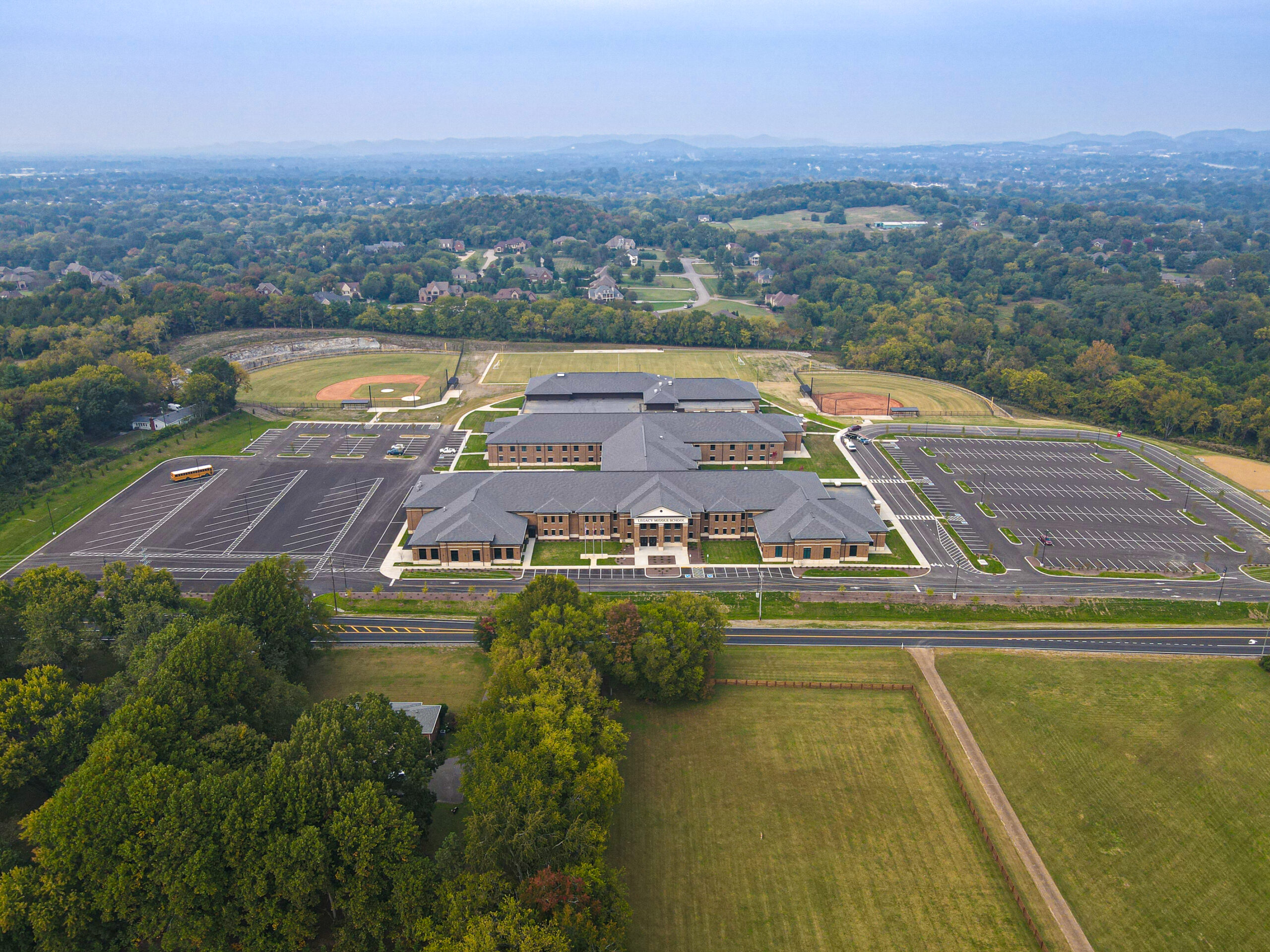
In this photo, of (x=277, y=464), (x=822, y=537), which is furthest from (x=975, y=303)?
(x=277, y=464)

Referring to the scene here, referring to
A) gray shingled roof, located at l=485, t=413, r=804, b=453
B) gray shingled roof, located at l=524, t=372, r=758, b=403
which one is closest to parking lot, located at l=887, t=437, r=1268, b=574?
gray shingled roof, located at l=485, t=413, r=804, b=453

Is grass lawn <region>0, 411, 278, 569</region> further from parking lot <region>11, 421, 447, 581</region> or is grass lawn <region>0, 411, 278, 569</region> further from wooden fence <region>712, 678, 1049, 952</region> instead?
wooden fence <region>712, 678, 1049, 952</region>

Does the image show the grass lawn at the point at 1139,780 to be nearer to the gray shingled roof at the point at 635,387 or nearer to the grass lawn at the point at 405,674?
the grass lawn at the point at 405,674

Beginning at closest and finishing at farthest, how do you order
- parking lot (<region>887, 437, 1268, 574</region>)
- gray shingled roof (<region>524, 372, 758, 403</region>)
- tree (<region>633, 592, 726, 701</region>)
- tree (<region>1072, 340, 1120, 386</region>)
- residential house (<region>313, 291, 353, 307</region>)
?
tree (<region>633, 592, 726, 701</region>) < parking lot (<region>887, 437, 1268, 574</region>) < gray shingled roof (<region>524, 372, 758, 403</region>) < tree (<region>1072, 340, 1120, 386</region>) < residential house (<region>313, 291, 353, 307</region>)

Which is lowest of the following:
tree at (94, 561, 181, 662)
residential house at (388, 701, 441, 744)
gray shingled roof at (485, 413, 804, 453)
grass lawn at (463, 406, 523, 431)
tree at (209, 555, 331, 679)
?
grass lawn at (463, 406, 523, 431)

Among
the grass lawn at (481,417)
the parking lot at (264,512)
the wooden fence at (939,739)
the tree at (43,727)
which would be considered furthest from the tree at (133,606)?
the grass lawn at (481,417)

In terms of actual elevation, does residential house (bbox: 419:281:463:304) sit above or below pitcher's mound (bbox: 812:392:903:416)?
above

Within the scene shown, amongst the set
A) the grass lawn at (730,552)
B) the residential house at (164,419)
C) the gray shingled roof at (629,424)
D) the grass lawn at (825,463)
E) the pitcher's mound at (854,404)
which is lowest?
the pitcher's mound at (854,404)

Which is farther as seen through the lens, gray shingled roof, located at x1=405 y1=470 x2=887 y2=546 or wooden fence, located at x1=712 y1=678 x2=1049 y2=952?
gray shingled roof, located at x1=405 y1=470 x2=887 y2=546
